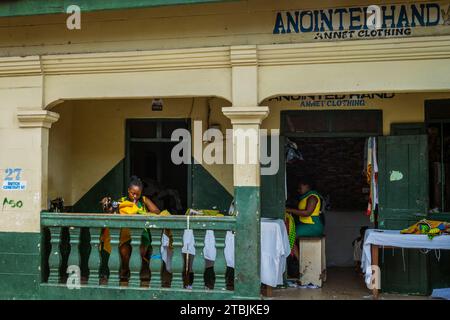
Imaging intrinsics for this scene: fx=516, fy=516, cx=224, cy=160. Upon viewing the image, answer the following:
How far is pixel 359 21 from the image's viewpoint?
5629 millimetres

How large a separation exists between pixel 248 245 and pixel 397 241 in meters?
2.01

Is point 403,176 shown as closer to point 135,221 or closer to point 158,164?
point 135,221

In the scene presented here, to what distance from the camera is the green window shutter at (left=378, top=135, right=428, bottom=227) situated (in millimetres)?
6762

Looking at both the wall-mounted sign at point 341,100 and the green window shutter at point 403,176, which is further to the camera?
the wall-mounted sign at point 341,100

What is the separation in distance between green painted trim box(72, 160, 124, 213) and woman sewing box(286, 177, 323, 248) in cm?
258

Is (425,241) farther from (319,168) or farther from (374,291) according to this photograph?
(319,168)

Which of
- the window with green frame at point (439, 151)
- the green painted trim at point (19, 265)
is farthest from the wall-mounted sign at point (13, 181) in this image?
the window with green frame at point (439, 151)

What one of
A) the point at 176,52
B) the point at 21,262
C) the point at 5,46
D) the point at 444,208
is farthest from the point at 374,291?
the point at 5,46

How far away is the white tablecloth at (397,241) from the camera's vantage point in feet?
20.4

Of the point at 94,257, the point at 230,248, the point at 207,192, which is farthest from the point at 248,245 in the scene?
the point at 207,192

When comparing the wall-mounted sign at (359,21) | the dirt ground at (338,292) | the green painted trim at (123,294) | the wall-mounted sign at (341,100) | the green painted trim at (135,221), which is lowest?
the dirt ground at (338,292)

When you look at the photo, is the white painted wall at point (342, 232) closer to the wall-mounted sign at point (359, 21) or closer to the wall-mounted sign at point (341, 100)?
the wall-mounted sign at point (341, 100)

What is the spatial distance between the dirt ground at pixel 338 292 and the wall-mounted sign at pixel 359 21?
10.7 ft

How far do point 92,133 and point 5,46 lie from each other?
2.00 m
